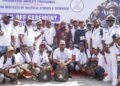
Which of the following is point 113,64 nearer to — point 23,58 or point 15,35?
point 23,58

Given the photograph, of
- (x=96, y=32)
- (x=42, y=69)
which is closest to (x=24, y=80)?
(x=42, y=69)

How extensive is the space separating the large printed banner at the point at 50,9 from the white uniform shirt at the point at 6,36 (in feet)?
7.82

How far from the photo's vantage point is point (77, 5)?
45.8 ft

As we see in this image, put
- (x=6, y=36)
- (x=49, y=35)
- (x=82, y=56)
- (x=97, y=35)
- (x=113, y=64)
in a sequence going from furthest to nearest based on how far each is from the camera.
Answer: (x=49, y=35), (x=82, y=56), (x=97, y=35), (x=6, y=36), (x=113, y=64)

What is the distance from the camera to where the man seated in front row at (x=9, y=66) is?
33.6ft

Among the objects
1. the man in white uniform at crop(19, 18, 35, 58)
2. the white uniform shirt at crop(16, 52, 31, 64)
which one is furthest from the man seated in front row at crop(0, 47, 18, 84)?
the man in white uniform at crop(19, 18, 35, 58)

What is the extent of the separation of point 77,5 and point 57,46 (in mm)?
2410

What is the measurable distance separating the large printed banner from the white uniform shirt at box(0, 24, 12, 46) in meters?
2.38

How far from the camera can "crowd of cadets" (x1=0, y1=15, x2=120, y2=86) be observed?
→ 1047 cm

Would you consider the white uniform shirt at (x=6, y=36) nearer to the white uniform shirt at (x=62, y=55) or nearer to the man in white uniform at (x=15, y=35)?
the man in white uniform at (x=15, y=35)

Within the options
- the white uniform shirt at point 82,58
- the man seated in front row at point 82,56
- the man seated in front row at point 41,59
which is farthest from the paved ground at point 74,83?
the white uniform shirt at point 82,58

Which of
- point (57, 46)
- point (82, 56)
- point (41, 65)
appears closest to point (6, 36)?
point (41, 65)

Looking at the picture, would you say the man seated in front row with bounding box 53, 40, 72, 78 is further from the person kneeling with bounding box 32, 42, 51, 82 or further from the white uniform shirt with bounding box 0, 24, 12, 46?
the white uniform shirt with bounding box 0, 24, 12, 46

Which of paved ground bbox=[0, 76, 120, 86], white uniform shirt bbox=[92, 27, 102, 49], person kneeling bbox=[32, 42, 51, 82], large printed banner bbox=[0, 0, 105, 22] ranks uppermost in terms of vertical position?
large printed banner bbox=[0, 0, 105, 22]
